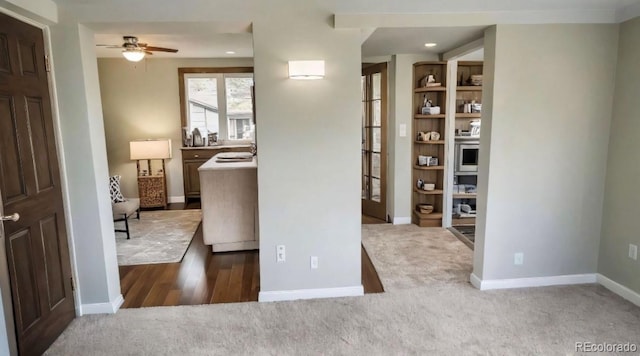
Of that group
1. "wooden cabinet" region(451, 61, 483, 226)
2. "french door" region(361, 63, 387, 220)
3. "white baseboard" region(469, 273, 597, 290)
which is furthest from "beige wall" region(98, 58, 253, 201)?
"white baseboard" region(469, 273, 597, 290)

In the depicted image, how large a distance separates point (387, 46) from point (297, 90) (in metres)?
1.76

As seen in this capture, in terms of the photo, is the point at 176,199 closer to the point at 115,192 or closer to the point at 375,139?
the point at 115,192

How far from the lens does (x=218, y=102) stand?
6762mm

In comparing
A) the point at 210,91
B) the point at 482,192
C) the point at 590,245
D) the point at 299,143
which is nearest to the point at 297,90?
the point at 299,143

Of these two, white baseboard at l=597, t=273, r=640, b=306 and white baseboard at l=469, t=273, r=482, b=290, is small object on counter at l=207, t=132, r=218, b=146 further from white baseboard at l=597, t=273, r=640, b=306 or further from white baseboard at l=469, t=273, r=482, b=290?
white baseboard at l=597, t=273, r=640, b=306

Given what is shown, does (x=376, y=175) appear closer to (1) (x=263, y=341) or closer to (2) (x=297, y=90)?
(2) (x=297, y=90)

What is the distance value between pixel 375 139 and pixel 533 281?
8.87 feet

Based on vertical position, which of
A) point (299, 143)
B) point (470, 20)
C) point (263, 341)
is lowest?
point (263, 341)

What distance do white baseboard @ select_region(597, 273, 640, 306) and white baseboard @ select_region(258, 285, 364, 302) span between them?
2031 millimetres

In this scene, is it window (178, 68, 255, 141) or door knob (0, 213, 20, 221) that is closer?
door knob (0, 213, 20, 221)

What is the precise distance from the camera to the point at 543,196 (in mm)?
3195

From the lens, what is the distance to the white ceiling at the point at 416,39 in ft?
10.6

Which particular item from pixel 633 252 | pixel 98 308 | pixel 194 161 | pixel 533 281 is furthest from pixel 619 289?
pixel 194 161

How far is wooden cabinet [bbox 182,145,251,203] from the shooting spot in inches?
254
